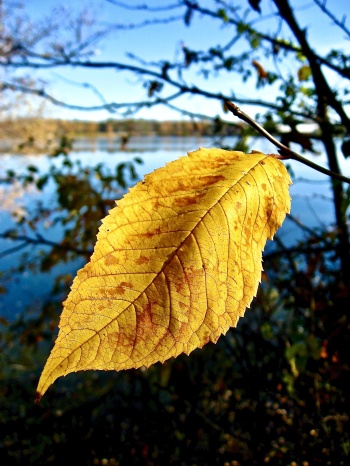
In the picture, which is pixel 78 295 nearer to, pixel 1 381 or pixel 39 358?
pixel 1 381

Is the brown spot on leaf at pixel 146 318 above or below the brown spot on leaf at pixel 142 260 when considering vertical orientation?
below

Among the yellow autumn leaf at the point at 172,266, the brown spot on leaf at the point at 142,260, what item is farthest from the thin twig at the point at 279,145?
the brown spot on leaf at the point at 142,260

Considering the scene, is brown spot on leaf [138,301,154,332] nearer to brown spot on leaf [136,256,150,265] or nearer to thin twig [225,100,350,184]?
brown spot on leaf [136,256,150,265]

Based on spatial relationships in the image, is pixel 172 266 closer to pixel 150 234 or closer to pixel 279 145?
pixel 150 234

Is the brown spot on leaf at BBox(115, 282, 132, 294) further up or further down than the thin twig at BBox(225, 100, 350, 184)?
further down

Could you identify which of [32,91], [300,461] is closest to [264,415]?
[300,461]

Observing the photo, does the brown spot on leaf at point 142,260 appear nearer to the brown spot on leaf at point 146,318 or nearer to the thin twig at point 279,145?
the brown spot on leaf at point 146,318

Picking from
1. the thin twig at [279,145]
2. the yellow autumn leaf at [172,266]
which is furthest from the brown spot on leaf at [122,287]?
the thin twig at [279,145]

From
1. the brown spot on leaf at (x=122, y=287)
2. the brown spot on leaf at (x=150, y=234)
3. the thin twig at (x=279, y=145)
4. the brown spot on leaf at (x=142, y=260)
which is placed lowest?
the brown spot on leaf at (x=122, y=287)

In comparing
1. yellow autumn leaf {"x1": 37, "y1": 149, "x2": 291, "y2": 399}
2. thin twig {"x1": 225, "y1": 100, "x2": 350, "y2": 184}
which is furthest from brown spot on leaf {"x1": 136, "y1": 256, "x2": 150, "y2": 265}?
thin twig {"x1": 225, "y1": 100, "x2": 350, "y2": 184}
